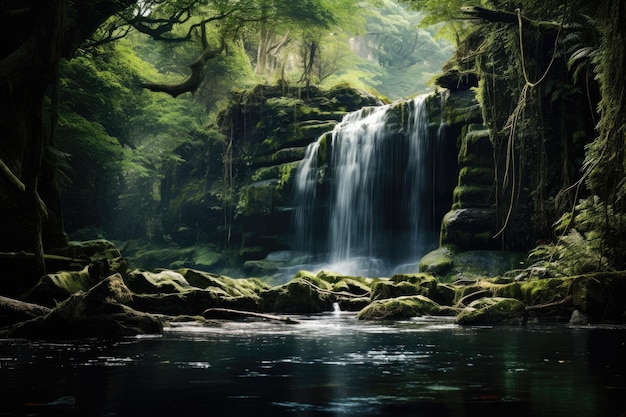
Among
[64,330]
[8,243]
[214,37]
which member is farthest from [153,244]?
[64,330]

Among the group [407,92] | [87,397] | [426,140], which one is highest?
[407,92]

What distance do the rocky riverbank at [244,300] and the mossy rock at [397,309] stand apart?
2 centimetres

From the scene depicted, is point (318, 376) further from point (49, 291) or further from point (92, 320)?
point (49, 291)

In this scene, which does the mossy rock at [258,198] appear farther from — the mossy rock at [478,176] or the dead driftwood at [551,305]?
the dead driftwood at [551,305]

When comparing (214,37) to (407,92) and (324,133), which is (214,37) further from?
(407,92)

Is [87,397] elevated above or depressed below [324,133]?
below

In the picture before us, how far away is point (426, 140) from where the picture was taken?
1026 inches

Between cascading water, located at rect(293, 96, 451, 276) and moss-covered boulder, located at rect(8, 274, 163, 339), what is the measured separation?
55.4ft

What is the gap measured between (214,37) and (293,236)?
14.3 meters

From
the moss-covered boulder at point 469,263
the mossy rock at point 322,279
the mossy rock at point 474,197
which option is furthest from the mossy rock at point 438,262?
the mossy rock at point 322,279

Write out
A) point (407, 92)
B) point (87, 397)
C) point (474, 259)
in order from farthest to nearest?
point (407, 92) → point (474, 259) → point (87, 397)

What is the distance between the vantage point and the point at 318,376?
5.79 meters

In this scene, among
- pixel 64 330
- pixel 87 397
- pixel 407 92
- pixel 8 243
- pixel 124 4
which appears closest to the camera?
pixel 87 397

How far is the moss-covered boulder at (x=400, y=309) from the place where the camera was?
47.2ft
